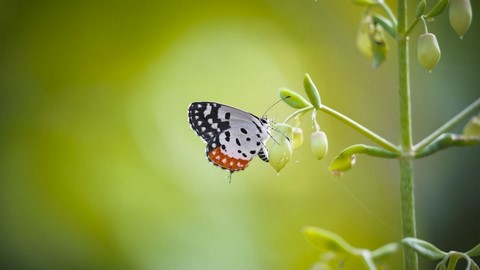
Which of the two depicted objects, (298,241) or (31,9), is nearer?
(31,9)

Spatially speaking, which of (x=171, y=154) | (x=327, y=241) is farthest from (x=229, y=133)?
(x=171, y=154)

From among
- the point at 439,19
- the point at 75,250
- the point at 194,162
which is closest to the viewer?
the point at 75,250

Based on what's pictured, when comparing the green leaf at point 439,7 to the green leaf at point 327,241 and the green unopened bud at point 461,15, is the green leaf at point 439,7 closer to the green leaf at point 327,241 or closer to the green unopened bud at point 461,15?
the green unopened bud at point 461,15

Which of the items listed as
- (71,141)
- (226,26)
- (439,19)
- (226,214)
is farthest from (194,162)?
(439,19)

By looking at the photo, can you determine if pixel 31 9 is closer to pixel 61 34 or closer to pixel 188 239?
pixel 61 34

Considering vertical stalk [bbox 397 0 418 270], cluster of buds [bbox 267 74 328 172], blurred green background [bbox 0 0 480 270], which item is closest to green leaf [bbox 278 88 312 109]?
cluster of buds [bbox 267 74 328 172]

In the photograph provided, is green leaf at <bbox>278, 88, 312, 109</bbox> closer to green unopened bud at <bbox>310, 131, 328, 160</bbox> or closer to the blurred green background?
green unopened bud at <bbox>310, 131, 328, 160</bbox>

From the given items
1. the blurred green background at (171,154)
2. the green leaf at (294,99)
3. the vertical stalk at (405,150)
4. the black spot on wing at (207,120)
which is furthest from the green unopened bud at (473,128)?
the blurred green background at (171,154)
